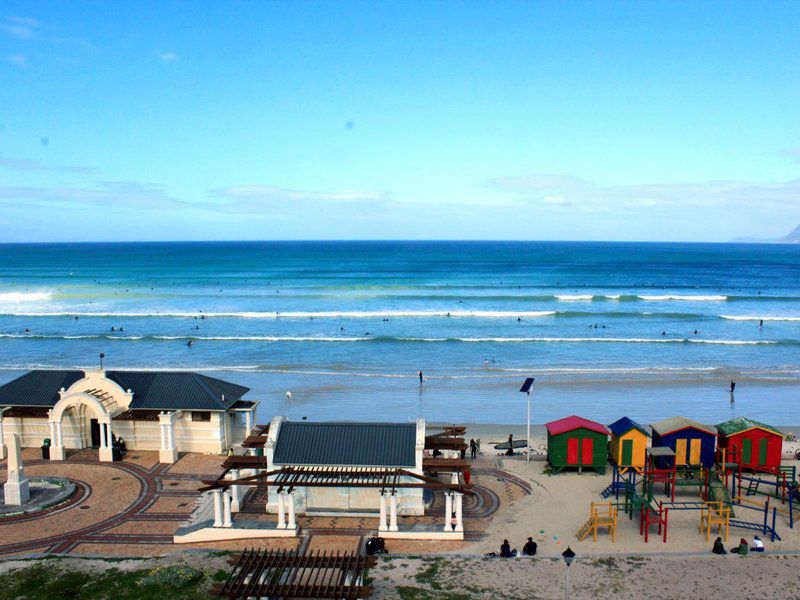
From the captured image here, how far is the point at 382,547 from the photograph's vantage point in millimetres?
17922

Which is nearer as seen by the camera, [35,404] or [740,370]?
[35,404]

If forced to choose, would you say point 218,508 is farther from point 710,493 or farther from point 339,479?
point 710,493

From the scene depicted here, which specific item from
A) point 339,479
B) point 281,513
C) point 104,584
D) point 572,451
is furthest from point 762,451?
point 104,584

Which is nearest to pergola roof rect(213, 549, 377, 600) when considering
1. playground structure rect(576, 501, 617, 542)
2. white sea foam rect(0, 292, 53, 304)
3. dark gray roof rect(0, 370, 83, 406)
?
playground structure rect(576, 501, 617, 542)

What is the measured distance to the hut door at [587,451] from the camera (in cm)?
2484

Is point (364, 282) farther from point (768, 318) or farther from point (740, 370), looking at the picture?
point (740, 370)

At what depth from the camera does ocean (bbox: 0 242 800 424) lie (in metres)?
36.9

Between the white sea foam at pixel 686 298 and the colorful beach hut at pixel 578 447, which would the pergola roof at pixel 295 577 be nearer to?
the colorful beach hut at pixel 578 447

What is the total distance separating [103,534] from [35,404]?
979cm

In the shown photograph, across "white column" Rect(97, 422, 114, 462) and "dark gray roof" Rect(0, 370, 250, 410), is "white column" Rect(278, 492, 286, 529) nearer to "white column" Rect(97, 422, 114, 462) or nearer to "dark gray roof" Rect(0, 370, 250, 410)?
"dark gray roof" Rect(0, 370, 250, 410)

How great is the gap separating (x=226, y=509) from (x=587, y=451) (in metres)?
13.8

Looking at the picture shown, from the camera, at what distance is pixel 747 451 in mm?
24656

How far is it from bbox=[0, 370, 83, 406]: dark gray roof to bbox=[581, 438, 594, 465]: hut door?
21.4 m

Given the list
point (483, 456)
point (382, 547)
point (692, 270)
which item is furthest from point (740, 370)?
point (692, 270)
